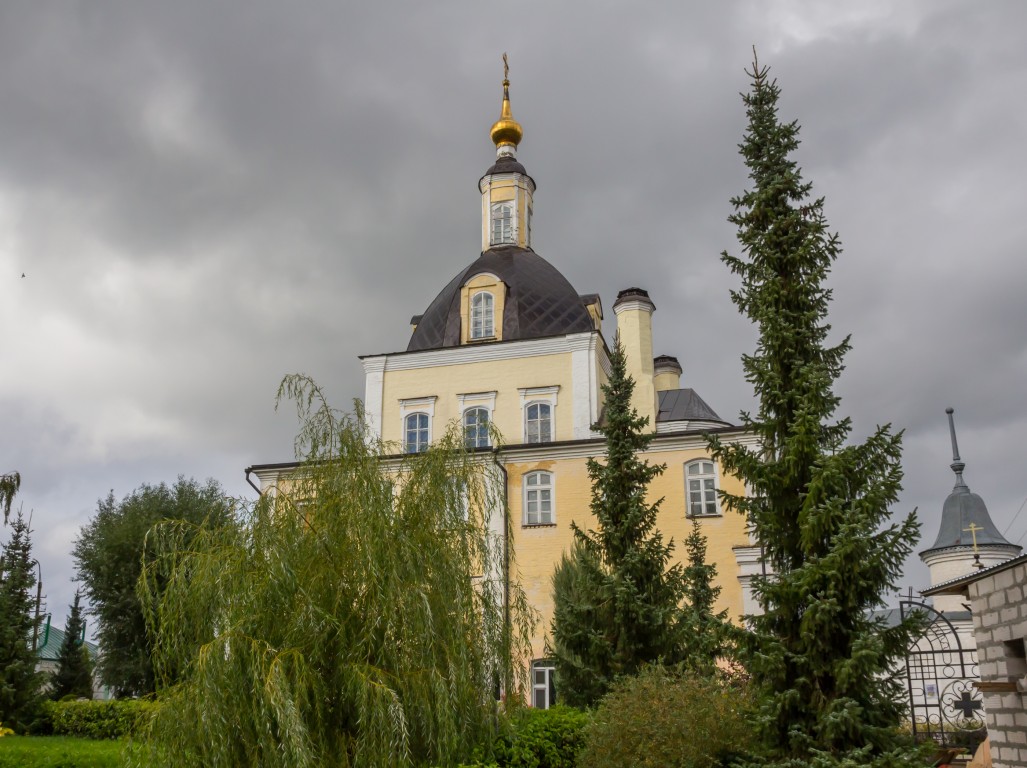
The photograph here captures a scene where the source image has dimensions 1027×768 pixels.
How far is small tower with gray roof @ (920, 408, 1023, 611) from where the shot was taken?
124 ft

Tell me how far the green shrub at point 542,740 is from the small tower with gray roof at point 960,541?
28118 mm

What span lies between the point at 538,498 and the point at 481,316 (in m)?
7.19

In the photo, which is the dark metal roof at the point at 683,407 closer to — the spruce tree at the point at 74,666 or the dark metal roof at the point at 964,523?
the dark metal roof at the point at 964,523

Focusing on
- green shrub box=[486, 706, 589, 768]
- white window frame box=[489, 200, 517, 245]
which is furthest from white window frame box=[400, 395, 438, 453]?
green shrub box=[486, 706, 589, 768]

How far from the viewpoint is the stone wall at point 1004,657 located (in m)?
10.6

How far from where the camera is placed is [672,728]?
11.4 meters

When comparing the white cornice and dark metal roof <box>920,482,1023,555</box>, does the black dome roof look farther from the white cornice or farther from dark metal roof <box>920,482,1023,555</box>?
dark metal roof <box>920,482,1023,555</box>

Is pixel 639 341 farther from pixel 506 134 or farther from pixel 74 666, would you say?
pixel 74 666

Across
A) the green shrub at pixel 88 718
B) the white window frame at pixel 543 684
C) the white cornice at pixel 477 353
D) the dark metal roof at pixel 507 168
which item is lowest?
the green shrub at pixel 88 718

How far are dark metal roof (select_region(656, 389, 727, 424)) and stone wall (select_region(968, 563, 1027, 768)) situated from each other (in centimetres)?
2091

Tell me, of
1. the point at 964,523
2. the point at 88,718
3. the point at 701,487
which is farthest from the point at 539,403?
the point at 964,523

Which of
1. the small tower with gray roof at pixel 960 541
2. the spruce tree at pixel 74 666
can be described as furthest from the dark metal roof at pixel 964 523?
the spruce tree at pixel 74 666

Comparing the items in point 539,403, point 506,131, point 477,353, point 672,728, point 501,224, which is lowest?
point 672,728

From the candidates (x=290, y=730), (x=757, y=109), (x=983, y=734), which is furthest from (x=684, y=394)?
(x=290, y=730)
